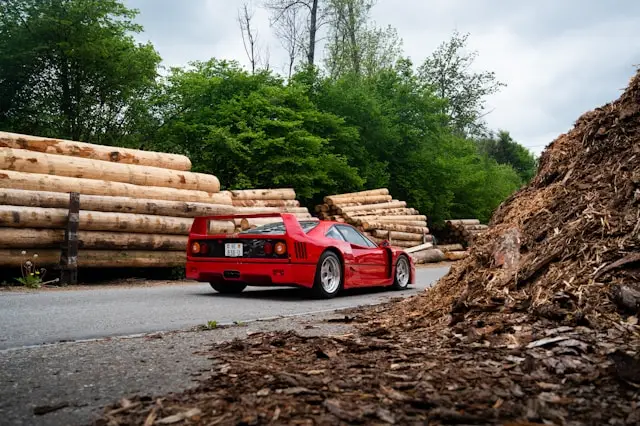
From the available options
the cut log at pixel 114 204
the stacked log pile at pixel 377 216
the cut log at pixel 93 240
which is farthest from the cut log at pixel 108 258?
the stacked log pile at pixel 377 216

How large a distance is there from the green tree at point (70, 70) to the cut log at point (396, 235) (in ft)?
32.6

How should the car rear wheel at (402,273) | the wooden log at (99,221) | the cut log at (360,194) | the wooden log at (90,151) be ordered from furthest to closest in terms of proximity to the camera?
1. the cut log at (360,194)
2. the wooden log at (90,151)
3. the car rear wheel at (402,273)
4. the wooden log at (99,221)

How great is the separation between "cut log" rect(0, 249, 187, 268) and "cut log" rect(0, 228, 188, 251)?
133 mm

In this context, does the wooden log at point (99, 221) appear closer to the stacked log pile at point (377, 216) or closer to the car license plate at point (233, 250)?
the car license plate at point (233, 250)

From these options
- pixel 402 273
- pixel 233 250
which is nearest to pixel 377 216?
pixel 402 273

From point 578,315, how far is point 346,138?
1998 centimetres

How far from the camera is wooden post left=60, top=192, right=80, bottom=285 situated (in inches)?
392

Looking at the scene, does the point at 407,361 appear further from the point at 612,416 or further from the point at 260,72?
the point at 260,72

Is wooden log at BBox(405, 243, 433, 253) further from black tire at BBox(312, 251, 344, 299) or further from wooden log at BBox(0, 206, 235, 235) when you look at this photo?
black tire at BBox(312, 251, 344, 299)

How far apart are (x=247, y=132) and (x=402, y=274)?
1019cm

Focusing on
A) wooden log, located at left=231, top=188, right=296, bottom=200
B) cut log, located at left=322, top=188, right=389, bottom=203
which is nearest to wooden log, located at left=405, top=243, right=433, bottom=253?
cut log, located at left=322, top=188, right=389, bottom=203

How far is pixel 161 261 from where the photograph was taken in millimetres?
11797

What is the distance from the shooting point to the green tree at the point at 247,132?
1888cm

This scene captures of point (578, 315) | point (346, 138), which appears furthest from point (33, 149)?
point (346, 138)
